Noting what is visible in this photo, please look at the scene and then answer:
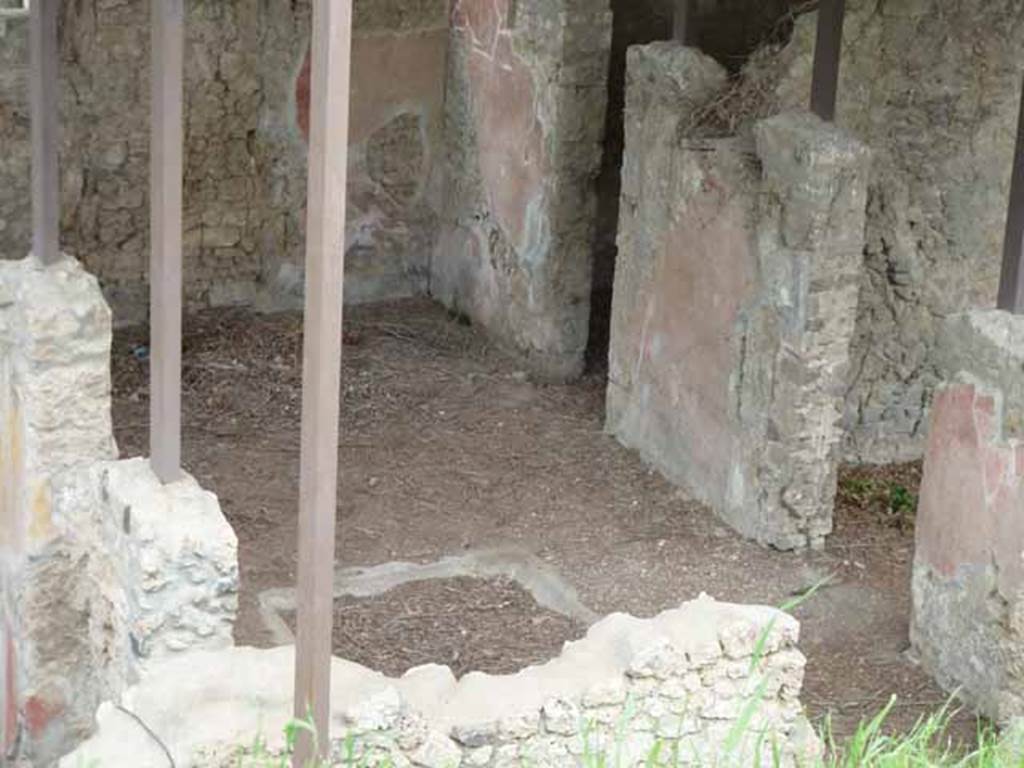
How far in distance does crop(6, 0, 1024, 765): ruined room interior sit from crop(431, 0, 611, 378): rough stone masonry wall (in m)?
0.02

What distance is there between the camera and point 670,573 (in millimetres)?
8148

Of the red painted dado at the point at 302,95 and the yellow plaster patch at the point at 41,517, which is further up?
the red painted dado at the point at 302,95

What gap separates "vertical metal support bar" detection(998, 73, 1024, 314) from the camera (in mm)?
6836

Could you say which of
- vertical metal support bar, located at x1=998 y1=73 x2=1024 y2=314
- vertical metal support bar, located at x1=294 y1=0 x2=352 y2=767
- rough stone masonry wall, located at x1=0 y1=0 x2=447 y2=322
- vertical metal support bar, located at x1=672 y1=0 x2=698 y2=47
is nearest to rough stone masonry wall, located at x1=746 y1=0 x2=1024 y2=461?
vertical metal support bar, located at x1=672 y1=0 x2=698 y2=47

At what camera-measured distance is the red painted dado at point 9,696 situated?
22.5 ft

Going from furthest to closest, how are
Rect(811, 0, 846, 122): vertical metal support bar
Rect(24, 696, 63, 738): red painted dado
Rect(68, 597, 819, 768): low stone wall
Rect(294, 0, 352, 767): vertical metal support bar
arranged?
Rect(811, 0, 846, 122): vertical metal support bar → Rect(24, 696, 63, 738): red painted dado → Rect(68, 597, 819, 768): low stone wall → Rect(294, 0, 352, 767): vertical metal support bar

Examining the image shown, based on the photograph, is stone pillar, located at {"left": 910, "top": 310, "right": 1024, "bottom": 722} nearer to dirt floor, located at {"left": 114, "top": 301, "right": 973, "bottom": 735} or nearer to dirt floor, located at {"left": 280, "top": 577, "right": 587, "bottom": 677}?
dirt floor, located at {"left": 114, "top": 301, "right": 973, "bottom": 735}

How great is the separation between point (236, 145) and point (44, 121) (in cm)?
420

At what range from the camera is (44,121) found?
6227 millimetres

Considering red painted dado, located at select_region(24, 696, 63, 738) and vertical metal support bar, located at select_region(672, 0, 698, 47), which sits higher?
vertical metal support bar, located at select_region(672, 0, 698, 47)

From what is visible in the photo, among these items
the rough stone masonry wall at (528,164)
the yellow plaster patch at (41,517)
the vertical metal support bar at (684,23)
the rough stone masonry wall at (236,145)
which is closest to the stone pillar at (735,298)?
the vertical metal support bar at (684,23)

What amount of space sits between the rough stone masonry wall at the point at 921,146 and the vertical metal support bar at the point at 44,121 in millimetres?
3353

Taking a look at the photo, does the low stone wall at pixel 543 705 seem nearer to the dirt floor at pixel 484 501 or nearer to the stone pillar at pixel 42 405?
the stone pillar at pixel 42 405

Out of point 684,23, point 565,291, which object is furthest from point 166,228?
point 565,291
